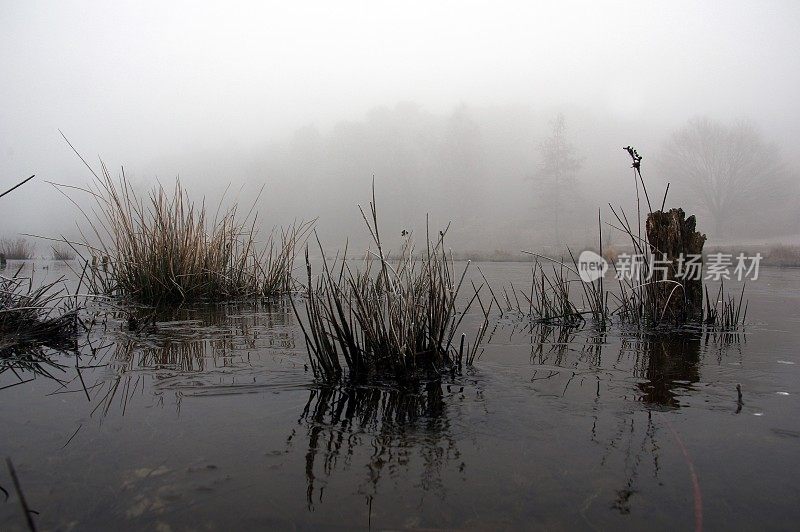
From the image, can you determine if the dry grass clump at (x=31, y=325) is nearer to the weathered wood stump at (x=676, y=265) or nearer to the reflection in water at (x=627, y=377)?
the reflection in water at (x=627, y=377)

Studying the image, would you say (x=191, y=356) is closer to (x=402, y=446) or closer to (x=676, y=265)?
(x=402, y=446)

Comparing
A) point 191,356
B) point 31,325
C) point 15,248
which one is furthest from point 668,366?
point 15,248

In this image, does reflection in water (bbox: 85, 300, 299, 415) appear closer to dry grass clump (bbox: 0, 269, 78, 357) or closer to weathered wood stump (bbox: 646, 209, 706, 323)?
dry grass clump (bbox: 0, 269, 78, 357)

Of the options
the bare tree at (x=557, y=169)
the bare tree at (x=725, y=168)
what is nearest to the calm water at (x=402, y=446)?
the bare tree at (x=557, y=169)

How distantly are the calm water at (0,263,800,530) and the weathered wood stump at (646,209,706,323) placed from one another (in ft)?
5.29

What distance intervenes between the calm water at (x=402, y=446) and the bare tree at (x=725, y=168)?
3446 cm

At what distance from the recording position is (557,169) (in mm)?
32094

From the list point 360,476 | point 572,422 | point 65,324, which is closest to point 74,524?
point 360,476

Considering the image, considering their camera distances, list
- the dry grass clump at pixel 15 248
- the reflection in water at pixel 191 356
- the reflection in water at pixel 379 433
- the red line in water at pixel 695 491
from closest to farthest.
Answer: the red line in water at pixel 695 491 < the reflection in water at pixel 379 433 < the reflection in water at pixel 191 356 < the dry grass clump at pixel 15 248

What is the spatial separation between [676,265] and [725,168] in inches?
1306

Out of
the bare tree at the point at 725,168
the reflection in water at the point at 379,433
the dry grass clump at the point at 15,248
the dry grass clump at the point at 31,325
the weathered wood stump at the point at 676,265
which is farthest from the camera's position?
the bare tree at the point at 725,168

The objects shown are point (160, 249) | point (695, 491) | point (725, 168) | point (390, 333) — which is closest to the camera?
point (695, 491)

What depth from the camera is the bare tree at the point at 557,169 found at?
3225 cm

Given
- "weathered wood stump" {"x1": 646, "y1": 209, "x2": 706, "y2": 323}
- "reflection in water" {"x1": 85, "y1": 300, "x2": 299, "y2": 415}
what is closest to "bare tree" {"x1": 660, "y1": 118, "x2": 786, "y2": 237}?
"weathered wood stump" {"x1": 646, "y1": 209, "x2": 706, "y2": 323}
